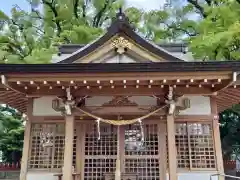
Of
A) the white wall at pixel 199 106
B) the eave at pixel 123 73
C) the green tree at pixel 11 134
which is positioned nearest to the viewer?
the eave at pixel 123 73

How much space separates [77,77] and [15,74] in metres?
1.40

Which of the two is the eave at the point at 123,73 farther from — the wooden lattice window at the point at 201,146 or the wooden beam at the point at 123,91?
the wooden lattice window at the point at 201,146

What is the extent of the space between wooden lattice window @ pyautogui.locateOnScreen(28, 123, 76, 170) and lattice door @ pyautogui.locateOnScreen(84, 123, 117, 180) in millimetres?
419

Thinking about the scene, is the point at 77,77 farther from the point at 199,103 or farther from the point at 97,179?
the point at 199,103

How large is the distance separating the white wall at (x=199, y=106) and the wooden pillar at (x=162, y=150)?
0.72m

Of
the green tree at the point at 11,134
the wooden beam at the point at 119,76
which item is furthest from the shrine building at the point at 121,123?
the green tree at the point at 11,134

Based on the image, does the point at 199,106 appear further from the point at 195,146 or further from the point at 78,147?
the point at 78,147

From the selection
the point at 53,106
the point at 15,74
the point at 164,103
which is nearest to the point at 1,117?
the point at 53,106

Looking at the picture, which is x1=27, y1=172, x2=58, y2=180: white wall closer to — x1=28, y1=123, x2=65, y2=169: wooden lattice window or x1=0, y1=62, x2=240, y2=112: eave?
x1=28, y1=123, x2=65, y2=169: wooden lattice window

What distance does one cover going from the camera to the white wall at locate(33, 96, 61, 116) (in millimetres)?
7852

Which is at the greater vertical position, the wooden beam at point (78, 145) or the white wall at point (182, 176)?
the wooden beam at point (78, 145)

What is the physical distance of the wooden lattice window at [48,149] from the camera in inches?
299

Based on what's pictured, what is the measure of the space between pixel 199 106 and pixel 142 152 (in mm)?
2073

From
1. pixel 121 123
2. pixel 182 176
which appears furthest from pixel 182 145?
pixel 121 123
